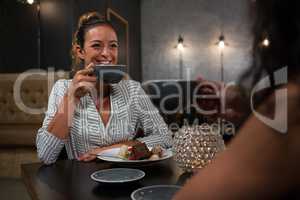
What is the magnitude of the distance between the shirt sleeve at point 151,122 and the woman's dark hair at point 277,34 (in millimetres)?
1190

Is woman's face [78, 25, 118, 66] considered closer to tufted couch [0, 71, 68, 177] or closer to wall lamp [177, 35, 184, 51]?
tufted couch [0, 71, 68, 177]

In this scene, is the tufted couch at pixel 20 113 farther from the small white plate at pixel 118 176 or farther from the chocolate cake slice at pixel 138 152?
the small white plate at pixel 118 176

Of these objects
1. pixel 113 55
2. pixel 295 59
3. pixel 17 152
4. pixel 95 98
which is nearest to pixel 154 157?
pixel 95 98

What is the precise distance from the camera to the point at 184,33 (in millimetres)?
8828

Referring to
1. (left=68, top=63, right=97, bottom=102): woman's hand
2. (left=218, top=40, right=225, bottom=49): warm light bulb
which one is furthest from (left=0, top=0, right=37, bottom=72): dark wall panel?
(left=218, top=40, right=225, bottom=49): warm light bulb

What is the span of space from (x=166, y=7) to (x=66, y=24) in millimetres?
4771

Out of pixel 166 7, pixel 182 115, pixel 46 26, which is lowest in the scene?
pixel 182 115

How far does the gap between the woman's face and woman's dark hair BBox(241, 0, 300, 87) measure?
4.37ft

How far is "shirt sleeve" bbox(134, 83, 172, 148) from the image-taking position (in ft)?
5.57

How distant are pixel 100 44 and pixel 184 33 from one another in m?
7.27

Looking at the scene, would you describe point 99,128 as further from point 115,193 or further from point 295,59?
point 295,59

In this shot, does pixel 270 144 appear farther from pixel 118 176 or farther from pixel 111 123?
pixel 111 123

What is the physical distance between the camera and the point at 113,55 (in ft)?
5.92

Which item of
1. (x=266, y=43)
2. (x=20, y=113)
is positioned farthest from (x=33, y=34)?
(x=266, y=43)
